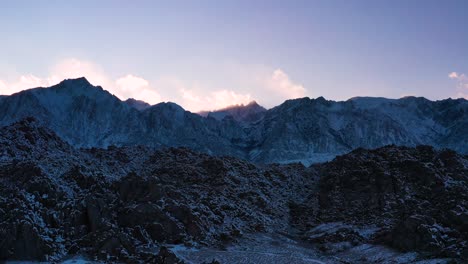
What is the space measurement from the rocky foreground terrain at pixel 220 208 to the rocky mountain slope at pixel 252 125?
227 ft

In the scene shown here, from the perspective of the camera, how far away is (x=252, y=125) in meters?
168

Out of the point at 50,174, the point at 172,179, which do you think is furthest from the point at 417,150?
the point at 50,174

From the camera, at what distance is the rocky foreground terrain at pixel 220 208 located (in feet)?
112

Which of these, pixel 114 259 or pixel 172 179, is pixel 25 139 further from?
pixel 114 259

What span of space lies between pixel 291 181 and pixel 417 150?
15.6 meters

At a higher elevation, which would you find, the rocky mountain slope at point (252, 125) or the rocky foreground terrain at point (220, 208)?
the rocky mountain slope at point (252, 125)

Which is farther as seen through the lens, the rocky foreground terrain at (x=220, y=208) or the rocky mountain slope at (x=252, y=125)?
the rocky mountain slope at (x=252, y=125)

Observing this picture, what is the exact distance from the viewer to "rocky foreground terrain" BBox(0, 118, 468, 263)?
112 ft

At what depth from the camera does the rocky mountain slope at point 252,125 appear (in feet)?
445

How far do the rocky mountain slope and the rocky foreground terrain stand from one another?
2723 inches

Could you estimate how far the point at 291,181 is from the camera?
62.0 meters

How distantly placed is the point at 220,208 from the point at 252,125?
403 ft

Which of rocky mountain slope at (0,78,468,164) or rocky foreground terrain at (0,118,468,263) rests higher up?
rocky mountain slope at (0,78,468,164)

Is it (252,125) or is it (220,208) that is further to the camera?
(252,125)
